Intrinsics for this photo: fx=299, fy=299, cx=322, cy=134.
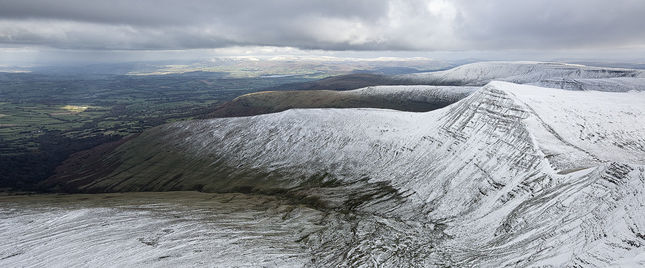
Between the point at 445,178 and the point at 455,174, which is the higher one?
the point at 455,174

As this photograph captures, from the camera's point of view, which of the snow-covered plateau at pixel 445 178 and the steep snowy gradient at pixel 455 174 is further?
the snow-covered plateau at pixel 445 178

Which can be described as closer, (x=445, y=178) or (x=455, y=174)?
(x=455, y=174)

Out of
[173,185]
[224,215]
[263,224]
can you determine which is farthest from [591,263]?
[173,185]

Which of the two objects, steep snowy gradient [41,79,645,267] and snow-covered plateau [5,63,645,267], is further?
snow-covered plateau [5,63,645,267]

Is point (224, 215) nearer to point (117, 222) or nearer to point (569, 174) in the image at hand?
point (117, 222)
